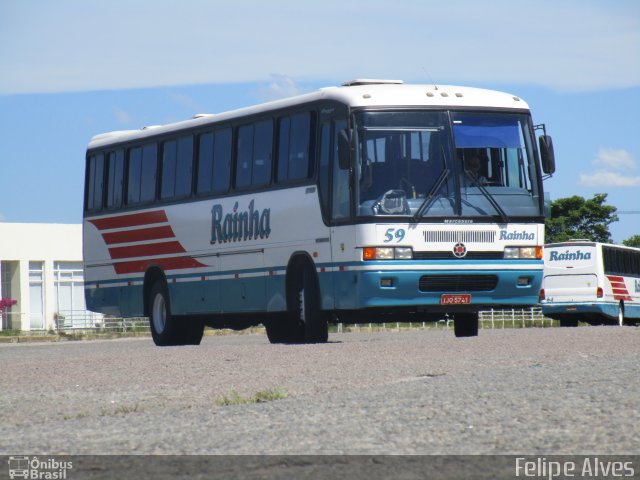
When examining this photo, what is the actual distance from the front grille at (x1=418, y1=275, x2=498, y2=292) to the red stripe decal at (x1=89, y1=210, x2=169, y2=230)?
644cm

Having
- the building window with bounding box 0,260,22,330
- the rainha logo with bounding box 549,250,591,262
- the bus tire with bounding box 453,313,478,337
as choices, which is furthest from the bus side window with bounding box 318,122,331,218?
the building window with bounding box 0,260,22,330

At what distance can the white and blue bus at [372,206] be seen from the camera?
1972 centimetres

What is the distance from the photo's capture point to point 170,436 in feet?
28.1

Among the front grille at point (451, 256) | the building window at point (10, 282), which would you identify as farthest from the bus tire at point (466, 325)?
the building window at point (10, 282)

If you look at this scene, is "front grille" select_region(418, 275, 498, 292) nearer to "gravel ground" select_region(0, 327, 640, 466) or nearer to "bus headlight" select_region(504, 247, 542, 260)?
"bus headlight" select_region(504, 247, 542, 260)

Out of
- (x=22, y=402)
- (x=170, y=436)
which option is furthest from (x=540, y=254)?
(x=170, y=436)

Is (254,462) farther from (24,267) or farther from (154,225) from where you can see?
(24,267)

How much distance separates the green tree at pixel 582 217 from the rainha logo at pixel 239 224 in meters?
69.2

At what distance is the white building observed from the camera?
211ft

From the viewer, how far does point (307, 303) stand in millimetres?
20812

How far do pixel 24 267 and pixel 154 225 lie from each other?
4098 cm

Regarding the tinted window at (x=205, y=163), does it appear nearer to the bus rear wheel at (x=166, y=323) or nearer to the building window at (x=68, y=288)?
the bus rear wheel at (x=166, y=323)

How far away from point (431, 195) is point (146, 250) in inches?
296

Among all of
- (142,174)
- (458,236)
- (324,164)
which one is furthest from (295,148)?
(142,174)
